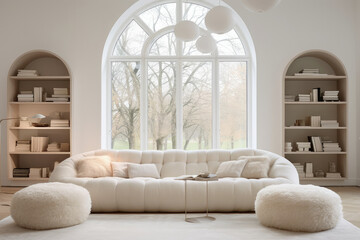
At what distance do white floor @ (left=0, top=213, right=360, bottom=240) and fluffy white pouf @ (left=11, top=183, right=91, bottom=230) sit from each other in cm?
8

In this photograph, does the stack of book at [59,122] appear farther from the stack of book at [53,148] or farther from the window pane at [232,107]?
the window pane at [232,107]

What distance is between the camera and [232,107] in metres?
7.95

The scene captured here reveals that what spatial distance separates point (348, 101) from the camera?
7160 mm

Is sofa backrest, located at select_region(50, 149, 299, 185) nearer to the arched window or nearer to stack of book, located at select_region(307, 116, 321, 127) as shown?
stack of book, located at select_region(307, 116, 321, 127)

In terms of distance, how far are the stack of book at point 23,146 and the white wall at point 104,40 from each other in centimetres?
43

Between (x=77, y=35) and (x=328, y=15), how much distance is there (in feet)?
14.7

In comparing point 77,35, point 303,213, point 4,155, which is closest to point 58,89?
point 77,35

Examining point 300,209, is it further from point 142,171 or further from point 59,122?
point 59,122

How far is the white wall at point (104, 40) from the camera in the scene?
24.3ft

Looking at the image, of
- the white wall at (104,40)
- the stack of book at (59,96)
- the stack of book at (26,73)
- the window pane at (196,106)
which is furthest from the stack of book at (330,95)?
the stack of book at (26,73)

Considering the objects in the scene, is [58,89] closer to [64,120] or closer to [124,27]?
[64,120]

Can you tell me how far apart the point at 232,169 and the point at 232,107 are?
2611 mm

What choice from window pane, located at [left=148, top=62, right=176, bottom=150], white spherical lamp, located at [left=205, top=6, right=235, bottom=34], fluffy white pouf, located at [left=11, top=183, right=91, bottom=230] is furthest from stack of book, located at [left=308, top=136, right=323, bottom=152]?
fluffy white pouf, located at [left=11, top=183, right=91, bottom=230]

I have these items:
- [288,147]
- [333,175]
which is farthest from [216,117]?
[333,175]
